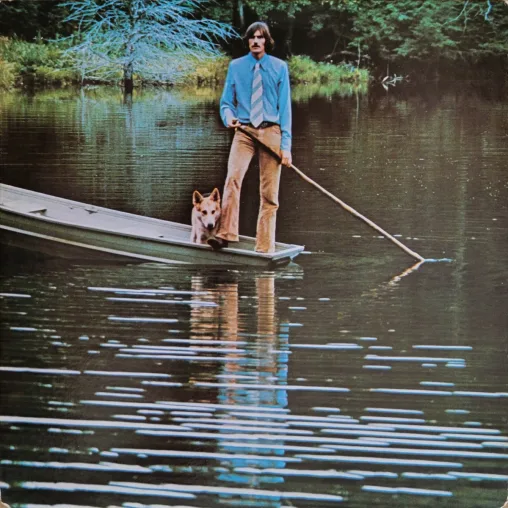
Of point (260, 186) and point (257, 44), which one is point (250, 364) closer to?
point (260, 186)

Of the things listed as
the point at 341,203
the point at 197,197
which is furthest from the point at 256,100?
the point at 341,203

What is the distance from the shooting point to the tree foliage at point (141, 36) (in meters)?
4.73

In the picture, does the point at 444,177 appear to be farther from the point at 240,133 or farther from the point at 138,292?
the point at 138,292

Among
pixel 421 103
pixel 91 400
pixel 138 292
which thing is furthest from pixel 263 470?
pixel 421 103

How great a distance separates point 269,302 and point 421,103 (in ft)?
3.78

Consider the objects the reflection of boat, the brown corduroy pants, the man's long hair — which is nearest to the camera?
the man's long hair

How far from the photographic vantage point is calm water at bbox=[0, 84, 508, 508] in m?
4.13

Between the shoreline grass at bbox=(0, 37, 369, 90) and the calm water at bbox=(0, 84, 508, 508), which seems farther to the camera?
the shoreline grass at bbox=(0, 37, 369, 90)

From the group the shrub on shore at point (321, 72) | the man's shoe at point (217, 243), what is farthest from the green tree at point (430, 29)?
the man's shoe at point (217, 243)

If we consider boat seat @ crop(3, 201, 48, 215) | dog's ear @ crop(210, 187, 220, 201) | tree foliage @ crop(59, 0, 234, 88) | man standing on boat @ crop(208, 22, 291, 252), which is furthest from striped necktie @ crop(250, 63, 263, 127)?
boat seat @ crop(3, 201, 48, 215)

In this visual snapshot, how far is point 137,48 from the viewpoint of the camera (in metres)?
4.93

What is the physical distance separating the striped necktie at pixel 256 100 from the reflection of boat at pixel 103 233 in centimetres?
53

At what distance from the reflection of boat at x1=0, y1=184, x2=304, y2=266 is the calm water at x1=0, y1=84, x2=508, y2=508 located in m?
0.05

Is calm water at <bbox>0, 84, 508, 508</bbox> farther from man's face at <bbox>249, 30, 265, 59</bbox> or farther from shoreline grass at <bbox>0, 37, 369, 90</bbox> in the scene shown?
man's face at <bbox>249, 30, 265, 59</bbox>
